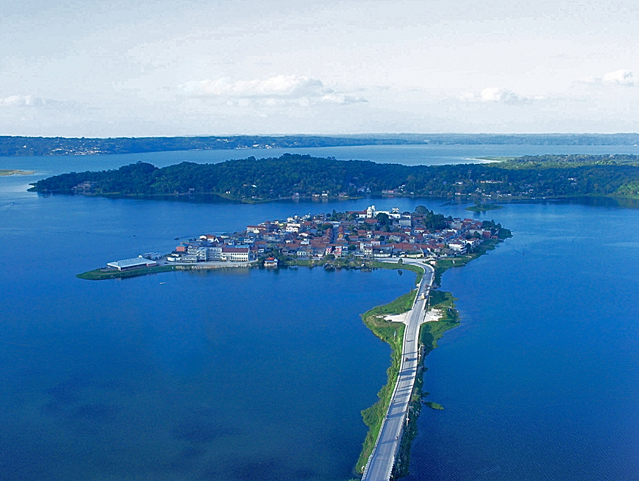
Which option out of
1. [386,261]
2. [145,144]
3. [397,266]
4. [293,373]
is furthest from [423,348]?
[145,144]

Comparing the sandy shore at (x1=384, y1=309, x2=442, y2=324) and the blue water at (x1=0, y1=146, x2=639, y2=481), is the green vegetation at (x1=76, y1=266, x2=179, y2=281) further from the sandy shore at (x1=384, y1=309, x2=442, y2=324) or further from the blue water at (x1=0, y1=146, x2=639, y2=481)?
the sandy shore at (x1=384, y1=309, x2=442, y2=324)

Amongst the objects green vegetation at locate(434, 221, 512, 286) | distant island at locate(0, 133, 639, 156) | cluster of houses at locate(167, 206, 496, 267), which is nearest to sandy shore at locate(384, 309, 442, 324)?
green vegetation at locate(434, 221, 512, 286)

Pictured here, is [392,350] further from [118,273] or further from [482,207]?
[482,207]

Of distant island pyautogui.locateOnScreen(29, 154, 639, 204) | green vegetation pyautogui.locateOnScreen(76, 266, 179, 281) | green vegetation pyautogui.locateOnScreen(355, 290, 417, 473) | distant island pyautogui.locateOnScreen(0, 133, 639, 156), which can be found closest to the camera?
green vegetation pyautogui.locateOnScreen(355, 290, 417, 473)

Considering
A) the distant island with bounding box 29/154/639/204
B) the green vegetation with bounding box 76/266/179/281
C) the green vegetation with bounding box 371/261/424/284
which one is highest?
the distant island with bounding box 29/154/639/204

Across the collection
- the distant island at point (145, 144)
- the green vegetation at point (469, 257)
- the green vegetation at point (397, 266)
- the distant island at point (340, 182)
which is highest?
the distant island at point (145, 144)

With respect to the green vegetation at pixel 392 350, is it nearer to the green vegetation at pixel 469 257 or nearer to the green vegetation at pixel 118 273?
the green vegetation at pixel 469 257

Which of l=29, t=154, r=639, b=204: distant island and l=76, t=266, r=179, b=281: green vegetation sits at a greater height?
l=29, t=154, r=639, b=204: distant island

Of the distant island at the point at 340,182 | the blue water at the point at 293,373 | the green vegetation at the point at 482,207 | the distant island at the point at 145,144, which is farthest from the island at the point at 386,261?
the distant island at the point at 145,144
